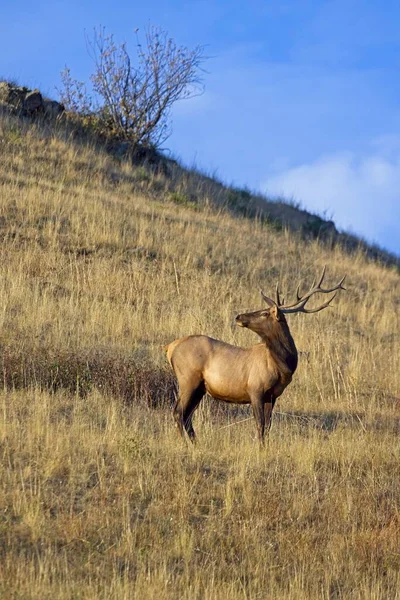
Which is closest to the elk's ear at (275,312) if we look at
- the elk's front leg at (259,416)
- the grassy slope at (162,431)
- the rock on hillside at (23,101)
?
the elk's front leg at (259,416)

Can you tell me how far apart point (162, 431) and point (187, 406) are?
37 cm

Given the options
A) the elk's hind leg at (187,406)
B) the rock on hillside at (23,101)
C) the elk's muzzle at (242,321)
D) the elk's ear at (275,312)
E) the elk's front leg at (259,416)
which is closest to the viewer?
the elk's front leg at (259,416)

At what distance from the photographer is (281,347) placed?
974 centimetres

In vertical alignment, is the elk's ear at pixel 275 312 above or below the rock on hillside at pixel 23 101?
below

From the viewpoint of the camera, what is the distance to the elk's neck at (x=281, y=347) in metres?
9.70

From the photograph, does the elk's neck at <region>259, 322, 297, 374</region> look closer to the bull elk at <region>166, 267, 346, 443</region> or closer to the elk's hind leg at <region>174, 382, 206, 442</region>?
the bull elk at <region>166, 267, 346, 443</region>

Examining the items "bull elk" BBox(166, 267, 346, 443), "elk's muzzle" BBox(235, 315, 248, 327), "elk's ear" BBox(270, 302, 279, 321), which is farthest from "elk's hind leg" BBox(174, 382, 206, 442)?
"elk's ear" BBox(270, 302, 279, 321)

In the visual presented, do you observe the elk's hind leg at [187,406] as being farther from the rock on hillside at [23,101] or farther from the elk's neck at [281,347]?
the rock on hillside at [23,101]

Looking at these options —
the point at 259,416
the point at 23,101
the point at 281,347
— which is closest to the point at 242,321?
the point at 281,347

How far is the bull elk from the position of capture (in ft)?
31.7

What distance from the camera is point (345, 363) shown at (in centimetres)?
1475

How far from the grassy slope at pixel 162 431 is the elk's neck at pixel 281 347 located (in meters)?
0.78

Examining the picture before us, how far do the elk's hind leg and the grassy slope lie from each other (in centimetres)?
26

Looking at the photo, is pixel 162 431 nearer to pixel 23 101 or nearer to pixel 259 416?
pixel 259 416
